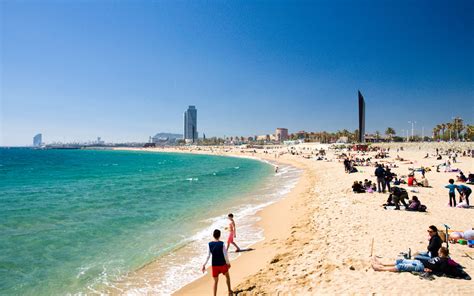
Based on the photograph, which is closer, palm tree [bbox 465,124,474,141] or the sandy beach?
the sandy beach

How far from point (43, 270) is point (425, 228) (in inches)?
483

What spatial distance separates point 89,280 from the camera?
7812 millimetres

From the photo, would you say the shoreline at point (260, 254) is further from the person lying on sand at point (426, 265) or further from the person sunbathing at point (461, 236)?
the person sunbathing at point (461, 236)

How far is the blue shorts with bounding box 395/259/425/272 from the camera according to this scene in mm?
5924

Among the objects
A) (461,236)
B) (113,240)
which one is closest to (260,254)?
(461,236)

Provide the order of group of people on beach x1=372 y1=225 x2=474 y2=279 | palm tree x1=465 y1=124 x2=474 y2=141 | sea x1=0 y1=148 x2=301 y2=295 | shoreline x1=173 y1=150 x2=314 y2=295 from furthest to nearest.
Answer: palm tree x1=465 y1=124 x2=474 y2=141 < sea x1=0 y1=148 x2=301 y2=295 < shoreline x1=173 y1=150 x2=314 y2=295 < group of people on beach x1=372 y1=225 x2=474 y2=279

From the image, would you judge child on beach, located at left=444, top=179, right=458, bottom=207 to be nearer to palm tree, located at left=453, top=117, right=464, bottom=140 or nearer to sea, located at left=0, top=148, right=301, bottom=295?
sea, located at left=0, top=148, right=301, bottom=295

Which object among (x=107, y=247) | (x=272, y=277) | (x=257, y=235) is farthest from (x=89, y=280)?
(x=257, y=235)

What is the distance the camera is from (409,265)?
6027 mm

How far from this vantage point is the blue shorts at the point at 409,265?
19.4 feet

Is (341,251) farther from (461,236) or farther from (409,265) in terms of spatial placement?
(461,236)

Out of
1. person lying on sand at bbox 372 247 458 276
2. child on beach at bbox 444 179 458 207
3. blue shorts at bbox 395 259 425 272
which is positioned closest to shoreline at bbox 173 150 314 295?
person lying on sand at bbox 372 247 458 276

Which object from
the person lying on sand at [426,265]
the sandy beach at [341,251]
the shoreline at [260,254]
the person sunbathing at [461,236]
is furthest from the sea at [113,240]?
the person sunbathing at [461,236]

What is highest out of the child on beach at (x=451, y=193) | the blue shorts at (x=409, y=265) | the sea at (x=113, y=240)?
the child on beach at (x=451, y=193)
